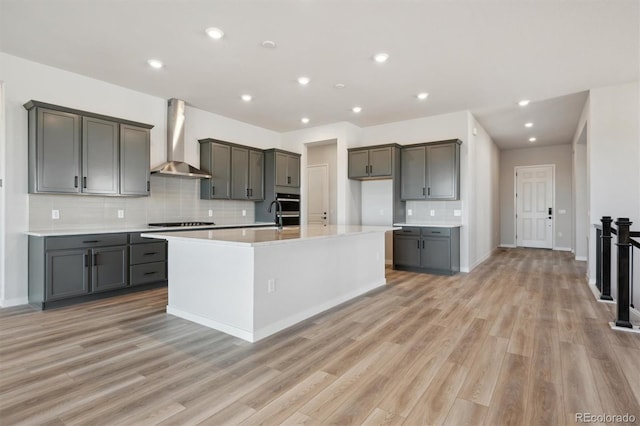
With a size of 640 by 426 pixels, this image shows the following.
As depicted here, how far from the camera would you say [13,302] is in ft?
12.6

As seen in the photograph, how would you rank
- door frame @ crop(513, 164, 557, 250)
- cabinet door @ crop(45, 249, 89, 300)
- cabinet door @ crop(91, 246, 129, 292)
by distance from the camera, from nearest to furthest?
cabinet door @ crop(45, 249, 89, 300), cabinet door @ crop(91, 246, 129, 292), door frame @ crop(513, 164, 557, 250)

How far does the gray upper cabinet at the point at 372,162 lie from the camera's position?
6.27 m

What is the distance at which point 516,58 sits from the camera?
387cm

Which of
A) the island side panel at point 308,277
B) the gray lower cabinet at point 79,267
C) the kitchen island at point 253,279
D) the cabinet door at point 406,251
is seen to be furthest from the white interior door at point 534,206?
the gray lower cabinet at point 79,267

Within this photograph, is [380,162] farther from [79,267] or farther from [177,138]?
[79,267]

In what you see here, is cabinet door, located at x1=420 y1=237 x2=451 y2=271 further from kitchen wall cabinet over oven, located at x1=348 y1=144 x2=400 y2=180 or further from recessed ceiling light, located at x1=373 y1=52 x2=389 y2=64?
recessed ceiling light, located at x1=373 y1=52 x2=389 y2=64

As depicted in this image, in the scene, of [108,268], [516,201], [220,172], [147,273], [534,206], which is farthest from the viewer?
[516,201]

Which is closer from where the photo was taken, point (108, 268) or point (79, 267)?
point (79, 267)

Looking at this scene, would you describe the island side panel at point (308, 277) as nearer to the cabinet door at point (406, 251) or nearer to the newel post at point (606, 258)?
the cabinet door at point (406, 251)

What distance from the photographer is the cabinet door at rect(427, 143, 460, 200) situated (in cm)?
588

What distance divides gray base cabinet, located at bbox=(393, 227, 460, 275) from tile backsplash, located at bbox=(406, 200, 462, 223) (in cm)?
38

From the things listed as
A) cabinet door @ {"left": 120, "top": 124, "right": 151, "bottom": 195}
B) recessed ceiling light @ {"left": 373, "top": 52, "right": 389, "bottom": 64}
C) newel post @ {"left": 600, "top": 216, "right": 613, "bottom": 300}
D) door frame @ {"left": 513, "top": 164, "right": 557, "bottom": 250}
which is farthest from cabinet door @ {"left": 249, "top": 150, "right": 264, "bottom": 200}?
door frame @ {"left": 513, "top": 164, "right": 557, "bottom": 250}

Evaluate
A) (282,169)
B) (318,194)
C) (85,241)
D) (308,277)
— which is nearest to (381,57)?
(308,277)

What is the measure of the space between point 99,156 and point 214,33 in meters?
2.30
